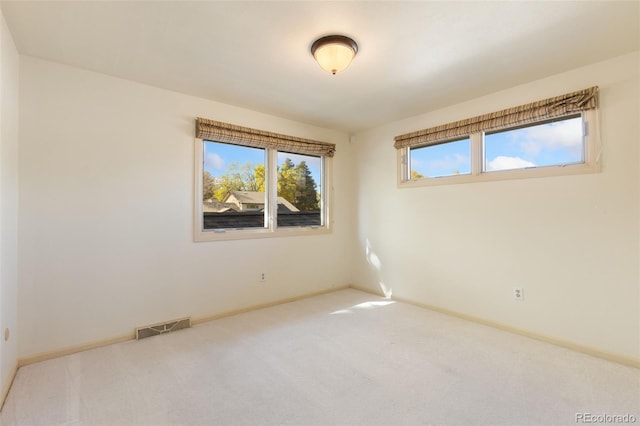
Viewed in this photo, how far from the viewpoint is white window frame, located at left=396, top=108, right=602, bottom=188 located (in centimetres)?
251

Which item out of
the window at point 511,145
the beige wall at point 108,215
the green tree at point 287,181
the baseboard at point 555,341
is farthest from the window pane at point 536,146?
the beige wall at point 108,215

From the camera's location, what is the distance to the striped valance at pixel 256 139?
10.5ft

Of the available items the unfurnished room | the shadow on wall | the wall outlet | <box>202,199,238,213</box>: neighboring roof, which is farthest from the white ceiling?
the shadow on wall

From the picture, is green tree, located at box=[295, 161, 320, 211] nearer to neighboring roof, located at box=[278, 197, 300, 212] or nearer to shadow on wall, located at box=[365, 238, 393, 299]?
neighboring roof, located at box=[278, 197, 300, 212]

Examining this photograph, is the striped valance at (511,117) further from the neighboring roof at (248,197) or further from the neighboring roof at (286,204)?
the neighboring roof at (248,197)

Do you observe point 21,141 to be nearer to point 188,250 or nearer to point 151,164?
point 151,164

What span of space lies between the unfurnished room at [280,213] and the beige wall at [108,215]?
2cm

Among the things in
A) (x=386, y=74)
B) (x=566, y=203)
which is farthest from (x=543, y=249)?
(x=386, y=74)

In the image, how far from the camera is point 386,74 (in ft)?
8.75

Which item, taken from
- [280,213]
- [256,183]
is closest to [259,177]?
[256,183]

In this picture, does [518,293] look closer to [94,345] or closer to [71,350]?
[94,345]

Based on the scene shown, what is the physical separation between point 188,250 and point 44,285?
3.73 feet

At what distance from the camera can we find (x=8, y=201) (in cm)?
203

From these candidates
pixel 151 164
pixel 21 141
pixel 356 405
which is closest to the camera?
pixel 356 405
